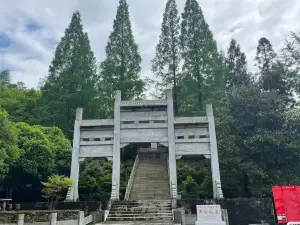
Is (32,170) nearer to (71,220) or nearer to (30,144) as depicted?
(30,144)

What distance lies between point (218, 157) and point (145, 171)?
14.1 feet

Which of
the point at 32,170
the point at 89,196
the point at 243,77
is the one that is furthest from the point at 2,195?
the point at 243,77

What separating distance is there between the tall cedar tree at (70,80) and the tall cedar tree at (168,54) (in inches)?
208

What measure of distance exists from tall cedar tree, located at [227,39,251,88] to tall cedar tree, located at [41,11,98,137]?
1229cm

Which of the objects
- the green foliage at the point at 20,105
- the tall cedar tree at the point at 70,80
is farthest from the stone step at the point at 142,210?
the green foliage at the point at 20,105

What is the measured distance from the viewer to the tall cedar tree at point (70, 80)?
21141 millimetres

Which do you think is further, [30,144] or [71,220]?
[30,144]

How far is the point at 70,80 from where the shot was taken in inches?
856

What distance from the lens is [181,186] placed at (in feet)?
51.7

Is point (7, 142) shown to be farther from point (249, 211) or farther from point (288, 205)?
point (288, 205)

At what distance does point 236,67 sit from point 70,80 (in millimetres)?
15030

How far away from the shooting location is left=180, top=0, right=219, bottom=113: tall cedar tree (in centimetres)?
2039

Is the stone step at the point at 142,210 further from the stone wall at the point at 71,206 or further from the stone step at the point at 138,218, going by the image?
the stone wall at the point at 71,206

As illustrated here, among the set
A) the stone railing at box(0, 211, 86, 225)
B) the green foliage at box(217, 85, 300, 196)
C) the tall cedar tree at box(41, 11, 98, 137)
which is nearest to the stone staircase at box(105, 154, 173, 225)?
the stone railing at box(0, 211, 86, 225)
